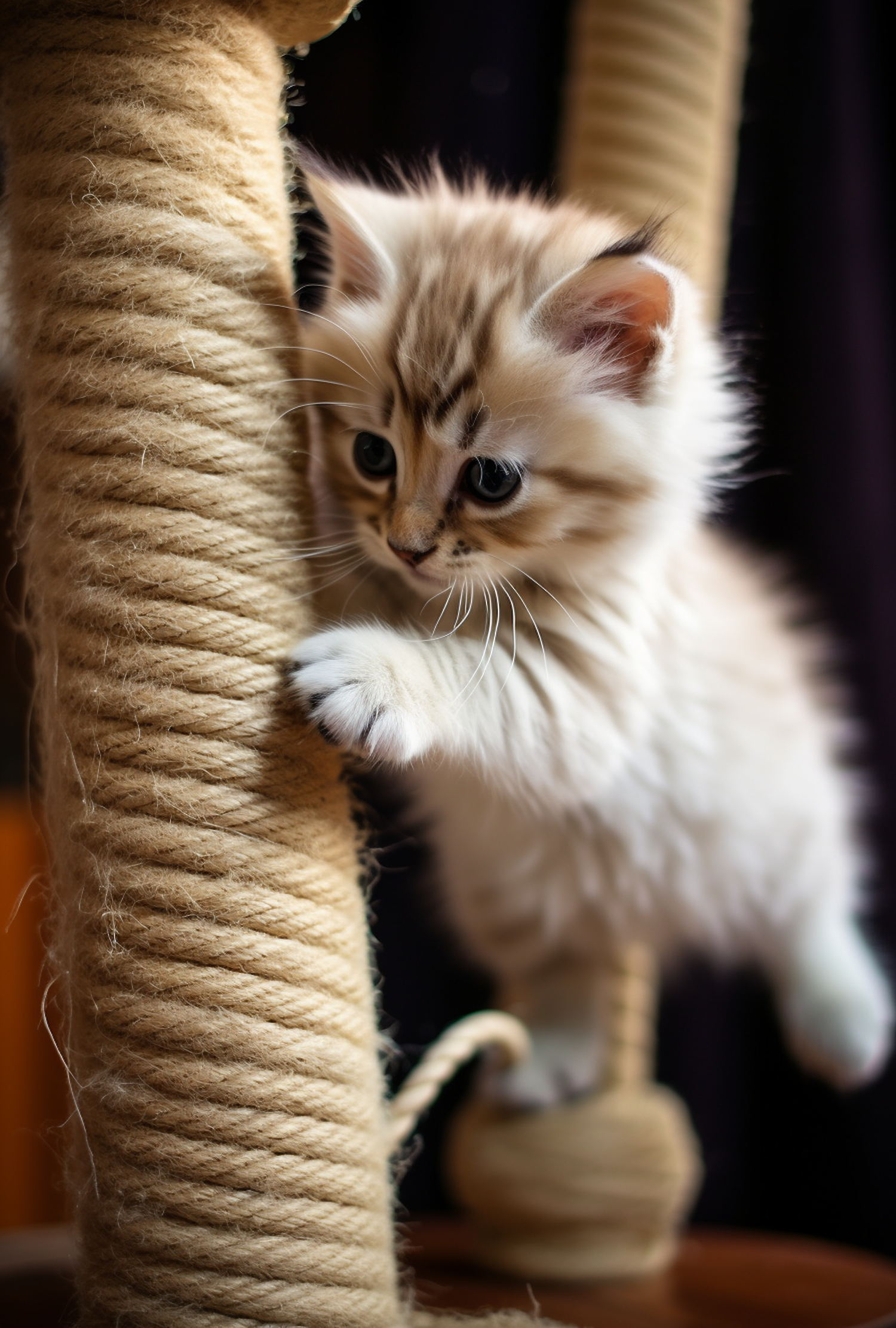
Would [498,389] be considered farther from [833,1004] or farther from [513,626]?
[833,1004]

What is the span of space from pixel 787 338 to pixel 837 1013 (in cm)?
112

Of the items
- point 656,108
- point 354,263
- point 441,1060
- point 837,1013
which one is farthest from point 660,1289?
point 656,108

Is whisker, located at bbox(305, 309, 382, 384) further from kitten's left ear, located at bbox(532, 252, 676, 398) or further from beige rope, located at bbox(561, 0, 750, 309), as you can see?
beige rope, located at bbox(561, 0, 750, 309)

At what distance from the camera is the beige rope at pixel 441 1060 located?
89cm

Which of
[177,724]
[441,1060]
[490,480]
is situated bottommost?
[441,1060]

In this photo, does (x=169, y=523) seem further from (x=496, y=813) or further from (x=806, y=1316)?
(x=806, y=1316)

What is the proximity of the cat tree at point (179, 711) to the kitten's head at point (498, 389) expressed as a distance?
0.42 feet

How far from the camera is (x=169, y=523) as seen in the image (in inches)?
30.2

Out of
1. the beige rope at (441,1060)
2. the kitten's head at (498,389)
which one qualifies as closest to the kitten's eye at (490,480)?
the kitten's head at (498,389)

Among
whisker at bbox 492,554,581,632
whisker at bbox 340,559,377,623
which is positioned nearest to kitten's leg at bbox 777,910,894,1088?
whisker at bbox 492,554,581,632

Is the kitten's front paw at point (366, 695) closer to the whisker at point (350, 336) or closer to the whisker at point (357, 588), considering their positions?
the whisker at point (357, 588)

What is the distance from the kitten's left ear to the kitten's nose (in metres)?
0.21

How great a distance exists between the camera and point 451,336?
89 centimetres

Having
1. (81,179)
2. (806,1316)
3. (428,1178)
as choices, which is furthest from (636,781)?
(428,1178)
